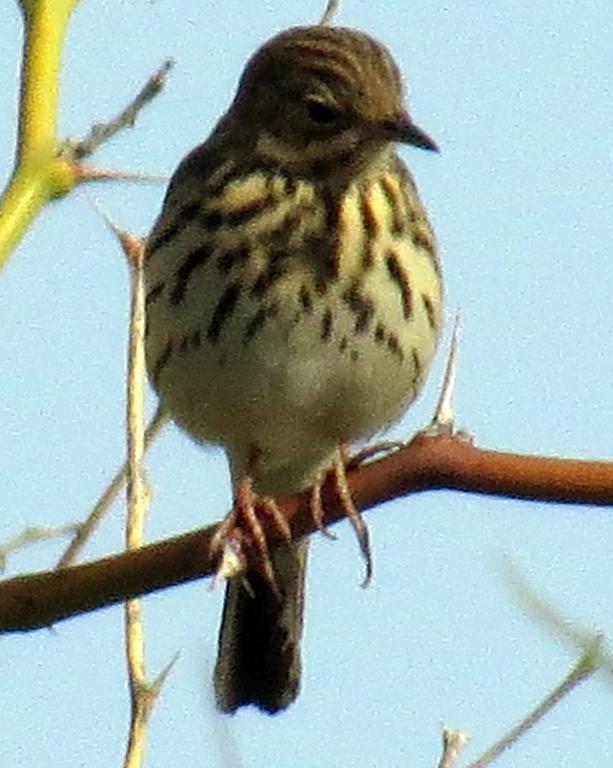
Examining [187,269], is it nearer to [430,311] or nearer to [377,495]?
[430,311]

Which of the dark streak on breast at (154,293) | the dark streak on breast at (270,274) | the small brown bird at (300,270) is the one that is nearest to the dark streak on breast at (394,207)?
the small brown bird at (300,270)

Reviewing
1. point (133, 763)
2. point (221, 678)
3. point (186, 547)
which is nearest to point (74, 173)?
point (186, 547)

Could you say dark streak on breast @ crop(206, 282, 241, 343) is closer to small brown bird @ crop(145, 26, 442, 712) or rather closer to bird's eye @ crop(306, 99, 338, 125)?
small brown bird @ crop(145, 26, 442, 712)

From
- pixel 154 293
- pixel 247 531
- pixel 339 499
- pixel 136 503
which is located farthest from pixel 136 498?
pixel 154 293

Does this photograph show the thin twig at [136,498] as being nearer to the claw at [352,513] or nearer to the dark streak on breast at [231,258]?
the claw at [352,513]

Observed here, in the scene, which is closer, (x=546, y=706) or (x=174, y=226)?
(x=546, y=706)
